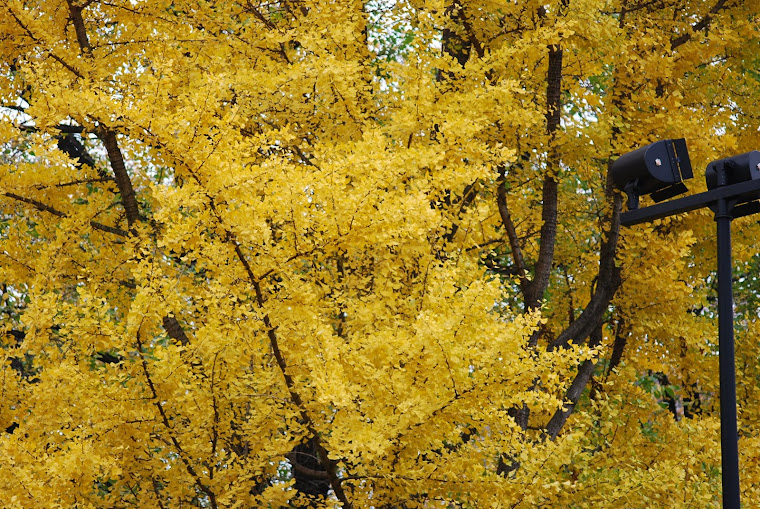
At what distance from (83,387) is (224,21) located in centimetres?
309

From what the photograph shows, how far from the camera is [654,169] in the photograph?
364cm

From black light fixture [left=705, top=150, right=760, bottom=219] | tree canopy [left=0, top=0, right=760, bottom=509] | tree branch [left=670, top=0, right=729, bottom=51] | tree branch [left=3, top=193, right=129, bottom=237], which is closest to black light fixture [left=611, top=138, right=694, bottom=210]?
black light fixture [left=705, top=150, right=760, bottom=219]

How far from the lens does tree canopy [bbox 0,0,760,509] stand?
466 cm

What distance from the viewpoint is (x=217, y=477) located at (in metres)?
5.07

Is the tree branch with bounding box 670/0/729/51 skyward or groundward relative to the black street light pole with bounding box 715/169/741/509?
skyward

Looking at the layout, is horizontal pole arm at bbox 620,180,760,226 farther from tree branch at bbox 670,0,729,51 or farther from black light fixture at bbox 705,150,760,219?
tree branch at bbox 670,0,729,51

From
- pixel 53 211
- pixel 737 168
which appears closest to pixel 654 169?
pixel 737 168

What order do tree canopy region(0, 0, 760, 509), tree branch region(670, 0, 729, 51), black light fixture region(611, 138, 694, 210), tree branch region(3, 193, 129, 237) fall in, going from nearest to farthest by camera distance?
black light fixture region(611, 138, 694, 210)
tree canopy region(0, 0, 760, 509)
tree branch region(3, 193, 129, 237)
tree branch region(670, 0, 729, 51)

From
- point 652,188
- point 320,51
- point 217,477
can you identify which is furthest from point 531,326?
point 320,51

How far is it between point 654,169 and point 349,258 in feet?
9.54

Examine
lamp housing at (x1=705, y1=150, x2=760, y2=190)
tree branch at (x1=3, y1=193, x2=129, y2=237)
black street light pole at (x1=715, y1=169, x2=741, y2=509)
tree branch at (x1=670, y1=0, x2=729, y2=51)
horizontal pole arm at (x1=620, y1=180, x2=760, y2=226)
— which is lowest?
black street light pole at (x1=715, y1=169, x2=741, y2=509)

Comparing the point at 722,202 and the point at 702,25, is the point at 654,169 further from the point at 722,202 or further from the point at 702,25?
the point at 702,25

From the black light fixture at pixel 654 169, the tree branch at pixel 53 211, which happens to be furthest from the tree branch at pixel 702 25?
the tree branch at pixel 53 211

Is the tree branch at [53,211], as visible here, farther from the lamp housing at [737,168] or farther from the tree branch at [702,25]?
the tree branch at [702,25]
